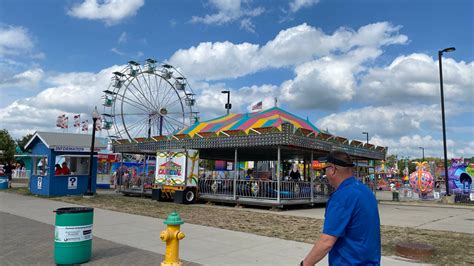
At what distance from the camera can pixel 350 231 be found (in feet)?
9.82

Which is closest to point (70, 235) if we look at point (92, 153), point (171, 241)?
point (171, 241)

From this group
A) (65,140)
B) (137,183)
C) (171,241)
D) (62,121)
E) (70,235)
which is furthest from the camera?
(62,121)

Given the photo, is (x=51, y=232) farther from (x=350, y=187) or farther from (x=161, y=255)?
(x=350, y=187)

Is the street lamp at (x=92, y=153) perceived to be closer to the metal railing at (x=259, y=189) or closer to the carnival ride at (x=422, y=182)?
the metal railing at (x=259, y=189)

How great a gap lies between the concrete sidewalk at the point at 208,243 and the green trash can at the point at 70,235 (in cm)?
52

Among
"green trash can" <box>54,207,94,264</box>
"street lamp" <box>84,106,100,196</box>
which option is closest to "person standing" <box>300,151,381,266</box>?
"green trash can" <box>54,207,94,264</box>

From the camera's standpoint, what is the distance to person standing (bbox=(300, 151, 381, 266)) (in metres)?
2.94

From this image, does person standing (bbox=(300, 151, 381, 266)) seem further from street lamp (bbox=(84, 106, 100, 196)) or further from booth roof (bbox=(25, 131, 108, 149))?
booth roof (bbox=(25, 131, 108, 149))

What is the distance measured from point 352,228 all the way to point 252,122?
17.3 metres

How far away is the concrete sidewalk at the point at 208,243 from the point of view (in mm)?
7055

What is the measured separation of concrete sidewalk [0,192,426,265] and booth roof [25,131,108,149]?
9487 millimetres

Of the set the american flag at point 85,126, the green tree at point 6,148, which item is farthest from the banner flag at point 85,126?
the green tree at point 6,148

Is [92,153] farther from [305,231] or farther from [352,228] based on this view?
[352,228]

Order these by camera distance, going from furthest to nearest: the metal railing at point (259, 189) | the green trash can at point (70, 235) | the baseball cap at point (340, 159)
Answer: the metal railing at point (259, 189), the green trash can at point (70, 235), the baseball cap at point (340, 159)
